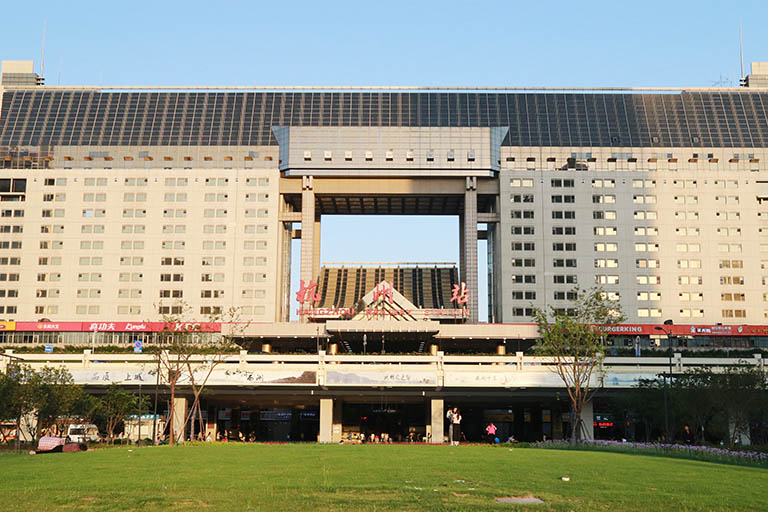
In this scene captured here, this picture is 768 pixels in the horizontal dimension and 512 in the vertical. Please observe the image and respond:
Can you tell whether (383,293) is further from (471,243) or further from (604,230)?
(604,230)

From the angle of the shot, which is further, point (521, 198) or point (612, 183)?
point (612, 183)

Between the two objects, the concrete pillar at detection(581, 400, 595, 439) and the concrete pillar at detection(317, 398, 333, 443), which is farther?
the concrete pillar at detection(317, 398, 333, 443)

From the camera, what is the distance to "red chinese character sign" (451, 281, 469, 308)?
446 feet

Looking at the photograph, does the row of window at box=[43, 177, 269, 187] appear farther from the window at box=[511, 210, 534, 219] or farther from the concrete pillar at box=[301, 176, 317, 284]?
the window at box=[511, 210, 534, 219]

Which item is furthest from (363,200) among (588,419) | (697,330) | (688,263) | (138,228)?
(588,419)

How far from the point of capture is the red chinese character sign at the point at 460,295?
13581cm

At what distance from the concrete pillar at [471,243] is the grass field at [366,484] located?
334 feet

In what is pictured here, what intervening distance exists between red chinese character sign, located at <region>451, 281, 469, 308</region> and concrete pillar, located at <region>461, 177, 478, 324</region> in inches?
67.4

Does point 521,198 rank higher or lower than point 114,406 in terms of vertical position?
higher

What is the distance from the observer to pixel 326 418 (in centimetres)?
9681

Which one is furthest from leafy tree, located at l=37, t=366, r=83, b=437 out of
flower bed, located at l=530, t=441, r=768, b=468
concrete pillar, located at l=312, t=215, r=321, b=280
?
concrete pillar, located at l=312, t=215, r=321, b=280

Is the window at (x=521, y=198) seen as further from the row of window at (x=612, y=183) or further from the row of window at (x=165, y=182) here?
the row of window at (x=165, y=182)

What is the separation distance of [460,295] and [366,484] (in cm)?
11121

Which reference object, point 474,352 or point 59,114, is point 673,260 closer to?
point 474,352
